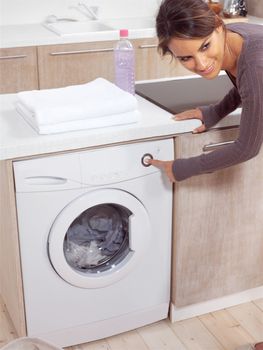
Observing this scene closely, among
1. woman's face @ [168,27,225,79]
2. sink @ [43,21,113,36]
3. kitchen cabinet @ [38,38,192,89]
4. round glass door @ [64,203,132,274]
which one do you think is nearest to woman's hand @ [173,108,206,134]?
woman's face @ [168,27,225,79]

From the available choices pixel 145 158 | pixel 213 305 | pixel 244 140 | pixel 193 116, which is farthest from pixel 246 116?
pixel 213 305

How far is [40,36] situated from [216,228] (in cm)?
165

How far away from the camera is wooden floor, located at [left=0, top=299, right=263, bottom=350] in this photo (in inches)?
92.2

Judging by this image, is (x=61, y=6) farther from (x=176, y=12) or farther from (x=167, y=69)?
(x=176, y=12)

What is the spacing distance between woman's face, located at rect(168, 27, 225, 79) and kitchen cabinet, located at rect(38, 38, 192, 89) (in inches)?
61.5

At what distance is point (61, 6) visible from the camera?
379 centimetres

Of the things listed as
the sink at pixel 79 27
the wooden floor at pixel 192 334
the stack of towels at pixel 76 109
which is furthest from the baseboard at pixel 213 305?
the sink at pixel 79 27

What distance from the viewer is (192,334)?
2406 millimetres

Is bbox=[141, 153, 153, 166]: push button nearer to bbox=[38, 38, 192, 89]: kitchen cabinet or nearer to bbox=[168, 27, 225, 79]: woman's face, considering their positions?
bbox=[168, 27, 225, 79]: woman's face

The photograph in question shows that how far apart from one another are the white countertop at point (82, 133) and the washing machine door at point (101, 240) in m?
0.21

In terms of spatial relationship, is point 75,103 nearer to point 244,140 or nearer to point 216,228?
point 244,140

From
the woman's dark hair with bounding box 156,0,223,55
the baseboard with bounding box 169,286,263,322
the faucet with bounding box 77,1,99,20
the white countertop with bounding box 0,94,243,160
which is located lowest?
the baseboard with bounding box 169,286,263,322

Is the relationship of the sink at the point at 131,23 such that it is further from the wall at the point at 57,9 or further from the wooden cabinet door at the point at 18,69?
the wooden cabinet door at the point at 18,69

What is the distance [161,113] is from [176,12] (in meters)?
0.52
